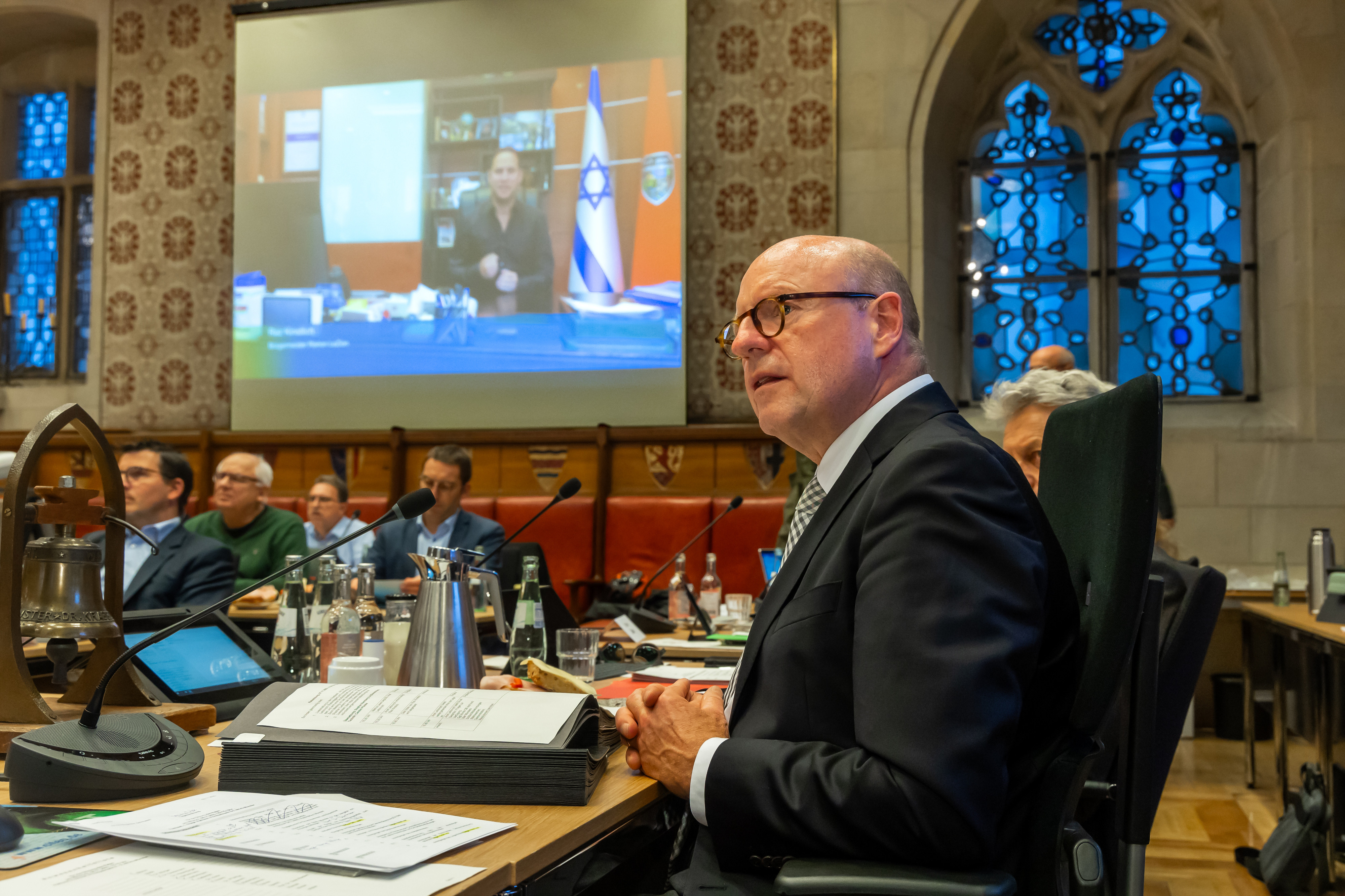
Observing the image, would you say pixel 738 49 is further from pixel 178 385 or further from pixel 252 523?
pixel 178 385

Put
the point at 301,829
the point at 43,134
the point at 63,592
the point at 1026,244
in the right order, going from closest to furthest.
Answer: the point at 301,829
the point at 63,592
the point at 1026,244
the point at 43,134

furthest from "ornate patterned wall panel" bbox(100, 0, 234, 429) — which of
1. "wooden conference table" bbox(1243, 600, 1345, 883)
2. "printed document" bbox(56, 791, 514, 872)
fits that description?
"printed document" bbox(56, 791, 514, 872)

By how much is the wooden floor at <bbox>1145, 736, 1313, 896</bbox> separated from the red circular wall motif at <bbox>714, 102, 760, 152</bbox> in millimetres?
3577

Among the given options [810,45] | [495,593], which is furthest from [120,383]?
[495,593]

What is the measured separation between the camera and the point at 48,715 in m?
1.32

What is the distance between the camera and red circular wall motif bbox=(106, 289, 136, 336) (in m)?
6.39

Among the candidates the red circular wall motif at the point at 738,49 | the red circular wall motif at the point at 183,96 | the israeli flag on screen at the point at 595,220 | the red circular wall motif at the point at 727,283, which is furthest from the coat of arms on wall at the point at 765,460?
the red circular wall motif at the point at 183,96

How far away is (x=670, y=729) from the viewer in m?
1.25

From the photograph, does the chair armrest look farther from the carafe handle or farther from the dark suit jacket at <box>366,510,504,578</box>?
the dark suit jacket at <box>366,510,504,578</box>

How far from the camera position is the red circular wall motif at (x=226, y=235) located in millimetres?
6320

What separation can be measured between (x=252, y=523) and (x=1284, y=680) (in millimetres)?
4044

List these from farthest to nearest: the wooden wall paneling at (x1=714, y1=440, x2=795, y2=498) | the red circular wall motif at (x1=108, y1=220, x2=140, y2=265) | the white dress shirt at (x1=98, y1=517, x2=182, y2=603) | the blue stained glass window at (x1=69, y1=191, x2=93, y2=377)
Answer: the blue stained glass window at (x1=69, y1=191, x2=93, y2=377) < the red circular wall motif at (x1=108, y1=220, x2=140, y2=265) < the wooden wall paneling at (x1=714, y1=440, x2=795, y2=498) < the white dress shirt at (x1=98, y1=517, x2=182, y2=603)

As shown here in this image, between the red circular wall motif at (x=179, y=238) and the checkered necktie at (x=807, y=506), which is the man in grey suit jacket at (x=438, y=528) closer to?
the red circular wall motif at (x=179, y=238)

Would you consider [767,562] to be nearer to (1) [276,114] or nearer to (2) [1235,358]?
(2) [1235,358]
